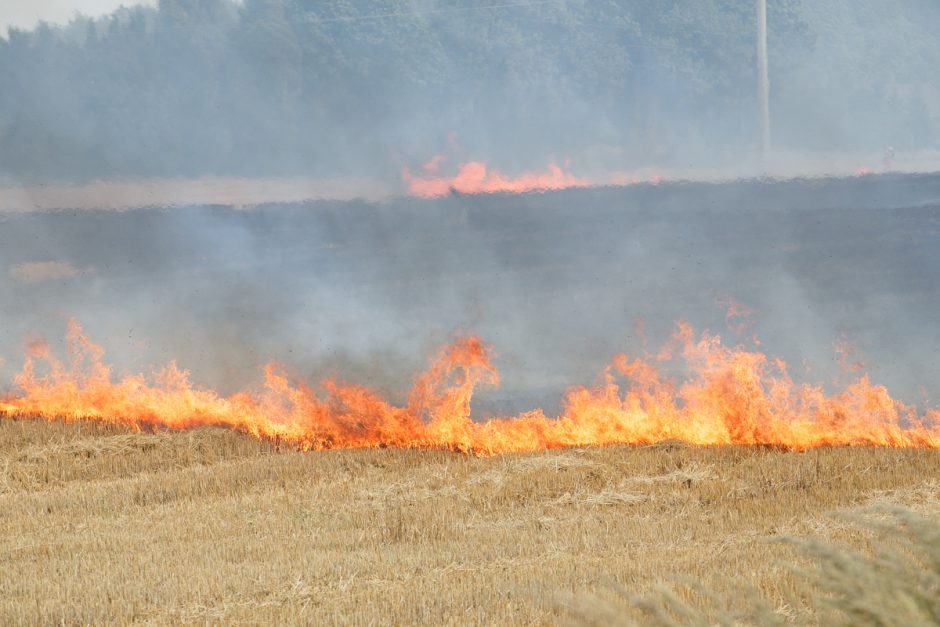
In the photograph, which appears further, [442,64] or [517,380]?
[442,64]

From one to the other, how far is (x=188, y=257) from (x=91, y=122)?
3321 millimetres

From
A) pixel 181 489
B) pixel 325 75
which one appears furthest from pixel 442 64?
pixel 181 489

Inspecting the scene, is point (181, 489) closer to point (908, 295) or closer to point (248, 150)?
point (248, 150)

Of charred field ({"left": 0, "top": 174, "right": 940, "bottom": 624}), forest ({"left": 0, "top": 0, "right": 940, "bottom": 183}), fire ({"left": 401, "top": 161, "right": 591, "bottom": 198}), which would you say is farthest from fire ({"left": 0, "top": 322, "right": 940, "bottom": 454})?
forest ({"left": 0, "top": 0, "right": 940, "bottom": 183})

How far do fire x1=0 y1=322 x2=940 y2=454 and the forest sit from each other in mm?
4682

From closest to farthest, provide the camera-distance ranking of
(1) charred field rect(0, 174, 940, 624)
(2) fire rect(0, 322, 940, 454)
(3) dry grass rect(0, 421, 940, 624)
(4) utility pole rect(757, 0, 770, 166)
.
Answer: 1. (3) dry grass rect(0, 421, 940, 624)
2. (1) charred field rect(0, 174, 940, 624)
3. (2) fire rect(0, 322, 940, 454)
4. (4) utility pole rect(757, 0, 770, 166)

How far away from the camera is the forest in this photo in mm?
25938

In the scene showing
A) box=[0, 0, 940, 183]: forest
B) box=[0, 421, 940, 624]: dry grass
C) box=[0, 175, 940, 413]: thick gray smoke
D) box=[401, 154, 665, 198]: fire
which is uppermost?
box=[0, 0, 940, 183]: forest

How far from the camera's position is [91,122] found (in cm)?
2588

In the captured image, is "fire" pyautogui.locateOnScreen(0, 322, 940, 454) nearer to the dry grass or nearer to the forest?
the dry grass

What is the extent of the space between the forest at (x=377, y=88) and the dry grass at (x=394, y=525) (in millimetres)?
9130

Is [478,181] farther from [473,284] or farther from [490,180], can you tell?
[473,284]

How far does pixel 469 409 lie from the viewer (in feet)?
62.7

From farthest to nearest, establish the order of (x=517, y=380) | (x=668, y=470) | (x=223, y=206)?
(x=223, y=206) → (x=517, y=380) → (x=668, y=470)
